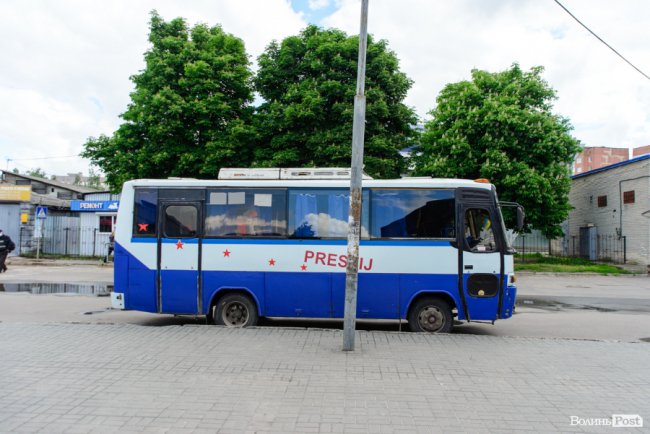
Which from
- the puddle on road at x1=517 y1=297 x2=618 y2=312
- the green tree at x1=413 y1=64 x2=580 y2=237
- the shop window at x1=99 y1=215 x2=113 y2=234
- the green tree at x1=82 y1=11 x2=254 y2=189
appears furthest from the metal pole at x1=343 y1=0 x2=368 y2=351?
the shop window at x1=99 y1=215 x2=113 y2=234

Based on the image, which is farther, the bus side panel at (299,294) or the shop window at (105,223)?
the shop window at (105,223)

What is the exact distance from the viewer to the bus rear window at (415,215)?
9.05 m

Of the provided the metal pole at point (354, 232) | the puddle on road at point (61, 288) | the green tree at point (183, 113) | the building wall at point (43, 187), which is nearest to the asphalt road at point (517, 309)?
the puddle on road at point (61, 288)

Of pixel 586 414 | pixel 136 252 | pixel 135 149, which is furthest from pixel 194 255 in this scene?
pixel 135 149

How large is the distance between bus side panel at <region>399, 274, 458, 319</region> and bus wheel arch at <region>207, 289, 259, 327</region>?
2.93 metres

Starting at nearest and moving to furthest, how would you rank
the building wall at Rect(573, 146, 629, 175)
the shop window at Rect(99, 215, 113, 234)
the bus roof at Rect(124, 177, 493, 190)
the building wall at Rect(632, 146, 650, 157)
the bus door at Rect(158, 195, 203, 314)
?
the bus roof at Rect(124, 177, 493, 190) → the bus door at Rect(158, 195, 203, 314) → the shop window at Rect(99, 215, 113, 234) → the building wall at Rect(632, 146, 650, 157) → the building wall at Rect(573, 146, 629, 175)

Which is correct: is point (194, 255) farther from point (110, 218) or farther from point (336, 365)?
point (110, 218)

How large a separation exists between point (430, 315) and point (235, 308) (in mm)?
3893

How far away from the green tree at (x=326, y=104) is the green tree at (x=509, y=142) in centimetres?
282

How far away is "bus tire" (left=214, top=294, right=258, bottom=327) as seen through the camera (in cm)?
941

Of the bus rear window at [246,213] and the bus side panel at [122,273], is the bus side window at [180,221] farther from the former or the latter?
the bus side panel at [122,273]

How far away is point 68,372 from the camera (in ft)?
20.1

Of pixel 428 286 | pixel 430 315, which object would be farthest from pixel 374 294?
pixel 430 315

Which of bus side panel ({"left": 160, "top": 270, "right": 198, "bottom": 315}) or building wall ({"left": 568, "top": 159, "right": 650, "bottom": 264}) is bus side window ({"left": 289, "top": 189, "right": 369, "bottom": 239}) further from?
building wall ({"left": 568, "top": 159, "right": 650, "bottom": 264})
